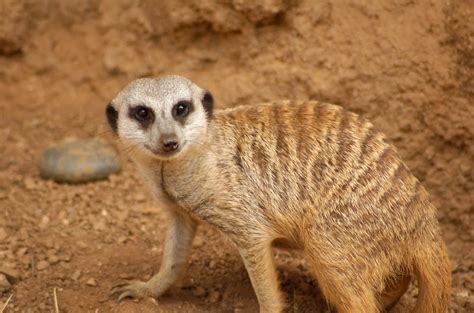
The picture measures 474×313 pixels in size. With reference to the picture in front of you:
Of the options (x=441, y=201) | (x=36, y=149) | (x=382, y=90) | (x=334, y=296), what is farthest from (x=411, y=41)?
(x=36, y=149)

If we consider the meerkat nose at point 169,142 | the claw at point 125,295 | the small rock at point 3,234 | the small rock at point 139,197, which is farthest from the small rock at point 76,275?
the meerkat nose at point 169,142

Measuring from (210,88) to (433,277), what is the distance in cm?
169

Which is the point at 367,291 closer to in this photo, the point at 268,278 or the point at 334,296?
the point at 334,296

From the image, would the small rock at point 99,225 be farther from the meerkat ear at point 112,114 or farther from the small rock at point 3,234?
the meerkat ear at point 112,114

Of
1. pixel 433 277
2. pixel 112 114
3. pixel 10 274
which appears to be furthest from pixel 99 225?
pixel 433 277

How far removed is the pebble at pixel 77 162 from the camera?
12.7ft

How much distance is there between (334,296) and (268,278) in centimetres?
26

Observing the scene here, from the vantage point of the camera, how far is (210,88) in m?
4.03

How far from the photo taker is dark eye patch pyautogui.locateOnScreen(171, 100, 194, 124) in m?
2.80

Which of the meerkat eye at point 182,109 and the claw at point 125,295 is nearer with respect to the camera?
the meerkat eye at point 182,109

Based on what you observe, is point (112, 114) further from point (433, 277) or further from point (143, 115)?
point (433, 277)

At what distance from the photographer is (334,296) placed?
9.22 feet

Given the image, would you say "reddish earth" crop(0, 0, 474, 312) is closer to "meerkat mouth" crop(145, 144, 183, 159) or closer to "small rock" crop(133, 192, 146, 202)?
"small rock" crop(133, 192, 146, 202)

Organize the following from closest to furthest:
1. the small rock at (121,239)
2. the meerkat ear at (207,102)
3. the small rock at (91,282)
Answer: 1. the meerkat ear at (207,102)
2. the small rock at (91,282)
3. the small rock at (121,239)
